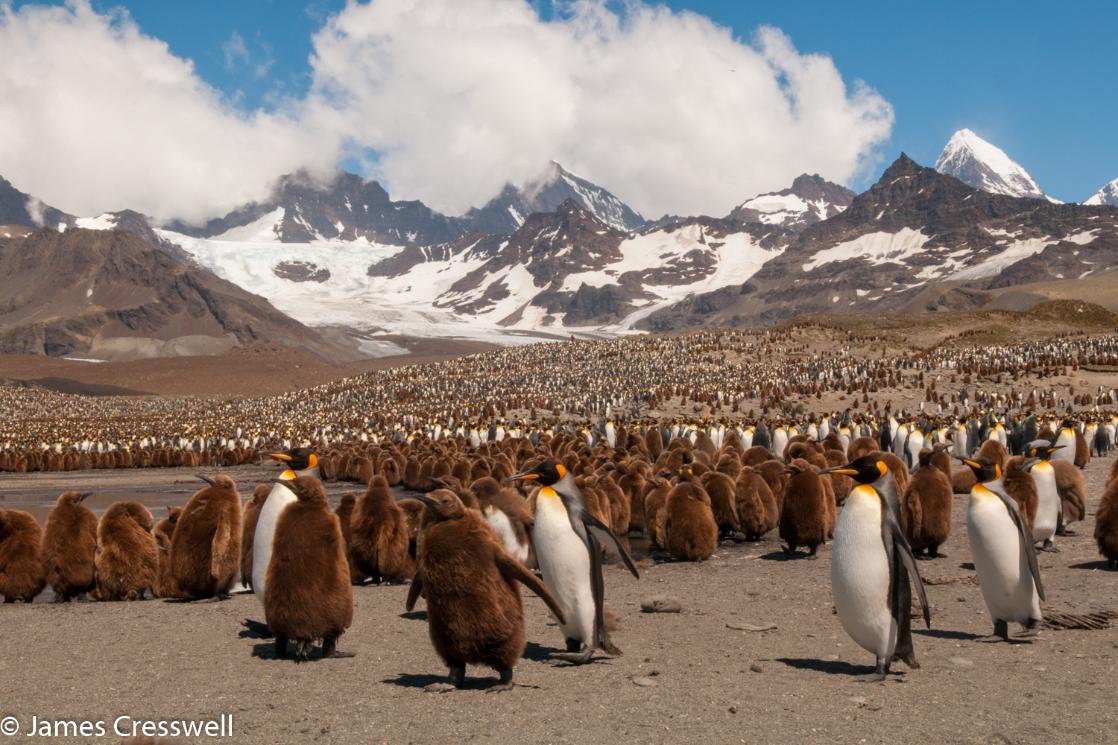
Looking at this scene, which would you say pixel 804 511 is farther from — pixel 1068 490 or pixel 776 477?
pixel 1068 490

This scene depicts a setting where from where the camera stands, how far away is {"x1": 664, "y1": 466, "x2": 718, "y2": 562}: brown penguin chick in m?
11.2

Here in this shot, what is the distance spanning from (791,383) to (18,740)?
44623 millimetres

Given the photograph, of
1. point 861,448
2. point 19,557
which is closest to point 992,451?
point 861,448

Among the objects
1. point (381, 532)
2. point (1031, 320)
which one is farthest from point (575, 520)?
point (1031, 320)

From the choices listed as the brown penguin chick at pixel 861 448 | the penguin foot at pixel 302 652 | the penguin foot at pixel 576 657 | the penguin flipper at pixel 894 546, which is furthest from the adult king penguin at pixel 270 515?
the brown penguin chick at pixel 861 448

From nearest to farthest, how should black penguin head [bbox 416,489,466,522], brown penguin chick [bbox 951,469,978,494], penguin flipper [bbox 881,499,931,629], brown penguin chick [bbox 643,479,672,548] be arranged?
black penguin head [bbox 416,489,466,522] → penguin flipper [bbox 881,499,931,629] → brown penguin chick [bbox 643,479,672,548] → brown penguin chick [bbox 951,469,978,494]

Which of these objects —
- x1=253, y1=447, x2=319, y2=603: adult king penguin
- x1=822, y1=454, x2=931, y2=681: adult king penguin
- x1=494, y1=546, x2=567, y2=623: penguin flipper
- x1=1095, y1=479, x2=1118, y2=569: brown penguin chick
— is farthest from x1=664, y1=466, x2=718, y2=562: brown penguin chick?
x1=494, y1=546, x2=567, y2=623: penguin flipper

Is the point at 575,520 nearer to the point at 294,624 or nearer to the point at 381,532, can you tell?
the point at 294,624

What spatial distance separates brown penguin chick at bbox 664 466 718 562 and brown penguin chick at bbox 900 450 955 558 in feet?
7.39

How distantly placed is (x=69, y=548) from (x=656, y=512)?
6.87 m

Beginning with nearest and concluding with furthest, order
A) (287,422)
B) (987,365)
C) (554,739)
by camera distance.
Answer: (554,739), (987,365), (287,422)

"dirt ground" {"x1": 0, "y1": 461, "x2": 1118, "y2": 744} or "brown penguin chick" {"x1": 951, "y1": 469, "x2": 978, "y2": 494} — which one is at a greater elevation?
"brown penguin chick" {"x1": 951, "y1": 469, "x2": 978, "y2": 494}

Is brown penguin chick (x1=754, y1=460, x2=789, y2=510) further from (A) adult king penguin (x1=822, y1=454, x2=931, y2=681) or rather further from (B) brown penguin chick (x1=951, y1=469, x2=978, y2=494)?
(A) adult king penguin (x1=822, y1=454, x2=931, y2=681)

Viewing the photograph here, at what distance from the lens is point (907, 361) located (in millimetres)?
47188
